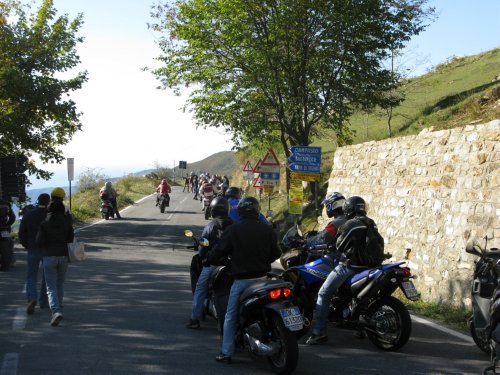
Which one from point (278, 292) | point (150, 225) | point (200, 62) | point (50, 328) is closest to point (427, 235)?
point (278, 292)

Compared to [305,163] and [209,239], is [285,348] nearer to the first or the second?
[209,239]

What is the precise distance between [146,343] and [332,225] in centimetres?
266

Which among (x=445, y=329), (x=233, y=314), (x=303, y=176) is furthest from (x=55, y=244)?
(x=303, y=176)

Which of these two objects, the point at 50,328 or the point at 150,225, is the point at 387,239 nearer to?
the point at 50,328

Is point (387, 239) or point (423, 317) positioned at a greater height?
point (387, 239)

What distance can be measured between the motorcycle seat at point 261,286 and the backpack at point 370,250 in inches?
47.9

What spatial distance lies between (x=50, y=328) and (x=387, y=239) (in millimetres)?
7037

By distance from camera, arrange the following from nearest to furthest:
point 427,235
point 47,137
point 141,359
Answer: point 141,359 < point 427,235 < point 47,137

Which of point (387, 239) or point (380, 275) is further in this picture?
point (387, 239)

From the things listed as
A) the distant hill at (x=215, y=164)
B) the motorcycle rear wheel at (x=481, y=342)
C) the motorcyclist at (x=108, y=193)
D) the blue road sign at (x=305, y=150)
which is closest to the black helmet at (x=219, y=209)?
the motorcycle rear wheel at (x=481, y=342)

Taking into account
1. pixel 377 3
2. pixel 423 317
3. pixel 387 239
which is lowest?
pixel 423 317

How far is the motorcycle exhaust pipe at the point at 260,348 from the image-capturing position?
588 centimetres

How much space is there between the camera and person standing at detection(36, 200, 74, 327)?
27.4 feet

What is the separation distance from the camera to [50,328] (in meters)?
7.85
